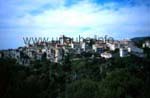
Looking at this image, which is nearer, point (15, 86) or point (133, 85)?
point (15, 86)

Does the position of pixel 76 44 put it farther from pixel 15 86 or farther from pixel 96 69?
pixel 15 86

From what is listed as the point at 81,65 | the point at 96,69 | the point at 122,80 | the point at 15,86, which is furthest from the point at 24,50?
the point at 15,86

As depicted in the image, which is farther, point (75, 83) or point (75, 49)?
point (75, 49)

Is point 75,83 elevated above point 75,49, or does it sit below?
below

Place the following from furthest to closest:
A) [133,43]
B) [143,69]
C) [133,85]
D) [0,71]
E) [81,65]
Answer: [133,43] → [81,65] → [143,69] → [133,85] → [0,71]

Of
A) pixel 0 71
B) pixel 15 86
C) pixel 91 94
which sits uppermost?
pixel 0 71

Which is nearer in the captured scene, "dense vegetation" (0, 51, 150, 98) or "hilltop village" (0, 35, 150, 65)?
"dense vegetation" (0, 51, 150, 98)

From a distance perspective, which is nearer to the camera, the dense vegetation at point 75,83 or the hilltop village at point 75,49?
the dense vegetation at point 75,83

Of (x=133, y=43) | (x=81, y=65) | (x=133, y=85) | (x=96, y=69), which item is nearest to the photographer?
(x=133, y=85)
